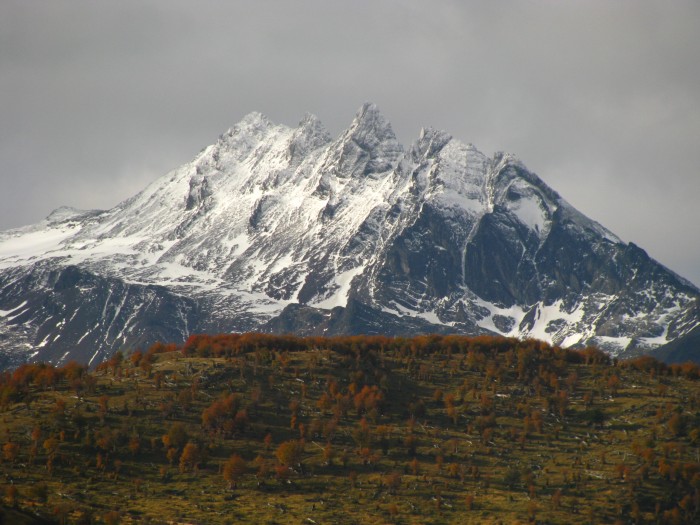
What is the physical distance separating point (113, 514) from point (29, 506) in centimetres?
1672

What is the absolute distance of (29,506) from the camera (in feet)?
619

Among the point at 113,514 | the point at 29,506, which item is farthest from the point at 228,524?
the point at 29,506

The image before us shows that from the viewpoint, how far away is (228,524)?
652 ft

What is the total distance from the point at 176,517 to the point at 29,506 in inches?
1176

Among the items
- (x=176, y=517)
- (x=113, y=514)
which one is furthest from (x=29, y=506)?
(x=176, y=517)

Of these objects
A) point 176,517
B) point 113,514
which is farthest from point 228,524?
point 113,514

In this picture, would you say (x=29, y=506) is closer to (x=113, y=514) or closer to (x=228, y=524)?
(x=113, y=514)

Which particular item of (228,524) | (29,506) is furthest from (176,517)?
(29,506)

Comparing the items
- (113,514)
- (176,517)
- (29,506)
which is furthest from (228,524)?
(29,506)

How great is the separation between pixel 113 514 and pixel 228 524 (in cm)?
2420

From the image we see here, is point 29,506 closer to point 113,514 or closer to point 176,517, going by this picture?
point 113,514

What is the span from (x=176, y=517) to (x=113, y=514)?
13904mm

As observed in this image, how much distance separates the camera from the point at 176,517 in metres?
198
